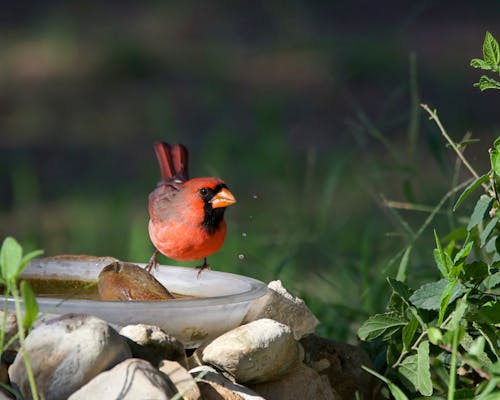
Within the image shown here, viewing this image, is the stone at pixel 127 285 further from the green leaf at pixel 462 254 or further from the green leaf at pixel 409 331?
the green leaf at pixel 462 254

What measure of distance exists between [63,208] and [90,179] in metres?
0.50

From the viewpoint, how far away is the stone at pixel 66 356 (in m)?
1.82

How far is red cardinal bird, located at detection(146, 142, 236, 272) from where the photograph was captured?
242 cm

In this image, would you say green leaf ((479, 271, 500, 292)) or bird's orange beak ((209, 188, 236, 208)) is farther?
bird's orange beak ((209, 188, 236, 208))

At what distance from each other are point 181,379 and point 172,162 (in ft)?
3.39

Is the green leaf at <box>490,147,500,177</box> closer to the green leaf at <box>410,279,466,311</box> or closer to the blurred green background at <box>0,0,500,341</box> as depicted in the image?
the green leaf at <box>410,279,466,311</box>

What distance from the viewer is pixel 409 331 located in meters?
2.12

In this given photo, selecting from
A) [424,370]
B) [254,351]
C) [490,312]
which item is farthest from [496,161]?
[254,351]

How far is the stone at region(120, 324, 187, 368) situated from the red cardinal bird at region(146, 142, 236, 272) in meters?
0.45

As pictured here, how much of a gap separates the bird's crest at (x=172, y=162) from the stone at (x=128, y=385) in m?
1.06

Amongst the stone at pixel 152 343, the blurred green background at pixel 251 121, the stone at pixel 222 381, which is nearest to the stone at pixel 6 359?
the stone at pixel 152 343

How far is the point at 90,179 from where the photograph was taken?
580 centimetres

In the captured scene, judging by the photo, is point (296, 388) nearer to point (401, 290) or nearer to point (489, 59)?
point (401, 290)

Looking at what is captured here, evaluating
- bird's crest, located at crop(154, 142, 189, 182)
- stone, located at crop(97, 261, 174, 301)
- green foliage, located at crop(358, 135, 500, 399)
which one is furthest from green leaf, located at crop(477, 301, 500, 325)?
bird's crest, located at crop(154, 142, 189, 182)
